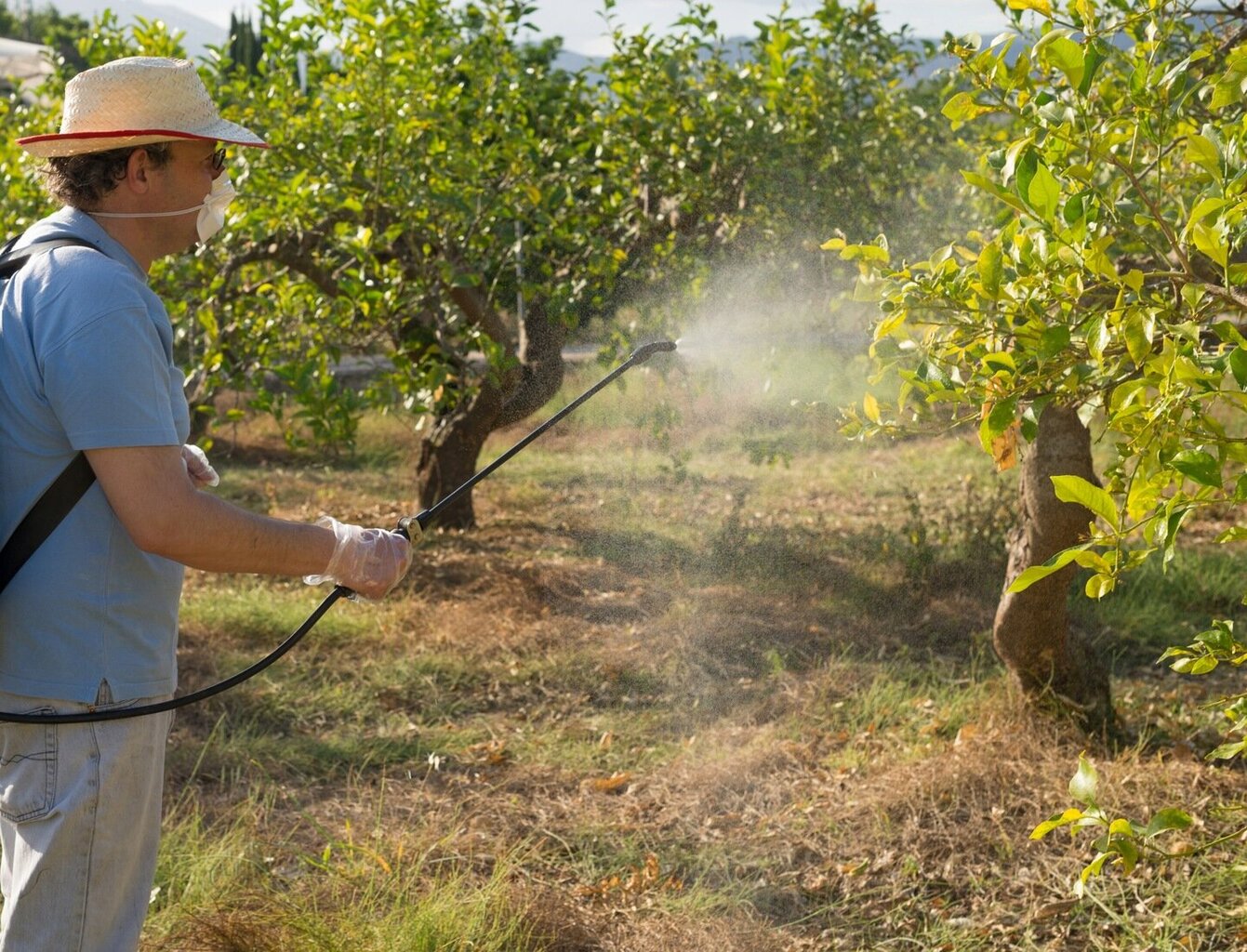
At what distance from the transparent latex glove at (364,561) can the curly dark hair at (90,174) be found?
0.59 m

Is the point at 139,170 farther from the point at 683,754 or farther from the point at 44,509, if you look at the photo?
the point at 683,754

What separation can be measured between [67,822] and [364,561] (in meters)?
0.56

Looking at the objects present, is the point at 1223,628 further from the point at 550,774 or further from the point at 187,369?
the point at 187,369

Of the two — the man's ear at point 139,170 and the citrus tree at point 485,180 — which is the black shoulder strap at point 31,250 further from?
the citrus tree at point 485,180

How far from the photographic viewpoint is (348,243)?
4402 mm

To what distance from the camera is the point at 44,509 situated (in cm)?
179

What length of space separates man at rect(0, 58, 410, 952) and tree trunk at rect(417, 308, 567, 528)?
383 cm

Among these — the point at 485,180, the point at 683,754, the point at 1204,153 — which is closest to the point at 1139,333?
the point at 1204,153

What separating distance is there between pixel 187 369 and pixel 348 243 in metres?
1.38

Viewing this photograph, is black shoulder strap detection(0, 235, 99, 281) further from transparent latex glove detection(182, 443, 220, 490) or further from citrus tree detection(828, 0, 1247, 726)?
citrus tree detection(828, 0, 1247, 726)

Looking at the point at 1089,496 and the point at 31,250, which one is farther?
the point at 31,250

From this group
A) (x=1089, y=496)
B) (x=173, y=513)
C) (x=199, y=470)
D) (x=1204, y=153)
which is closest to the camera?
(x=1089, y=496)

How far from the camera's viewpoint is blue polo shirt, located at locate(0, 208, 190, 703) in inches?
67.2

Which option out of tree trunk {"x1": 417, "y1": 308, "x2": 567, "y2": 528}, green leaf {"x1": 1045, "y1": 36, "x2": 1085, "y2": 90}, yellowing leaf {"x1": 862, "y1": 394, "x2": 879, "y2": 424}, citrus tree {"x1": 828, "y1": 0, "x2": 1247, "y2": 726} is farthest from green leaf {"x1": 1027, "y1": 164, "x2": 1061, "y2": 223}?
tree trunk {"x1": 417, "y1": 308, "x2": 567, "y2": 528}
